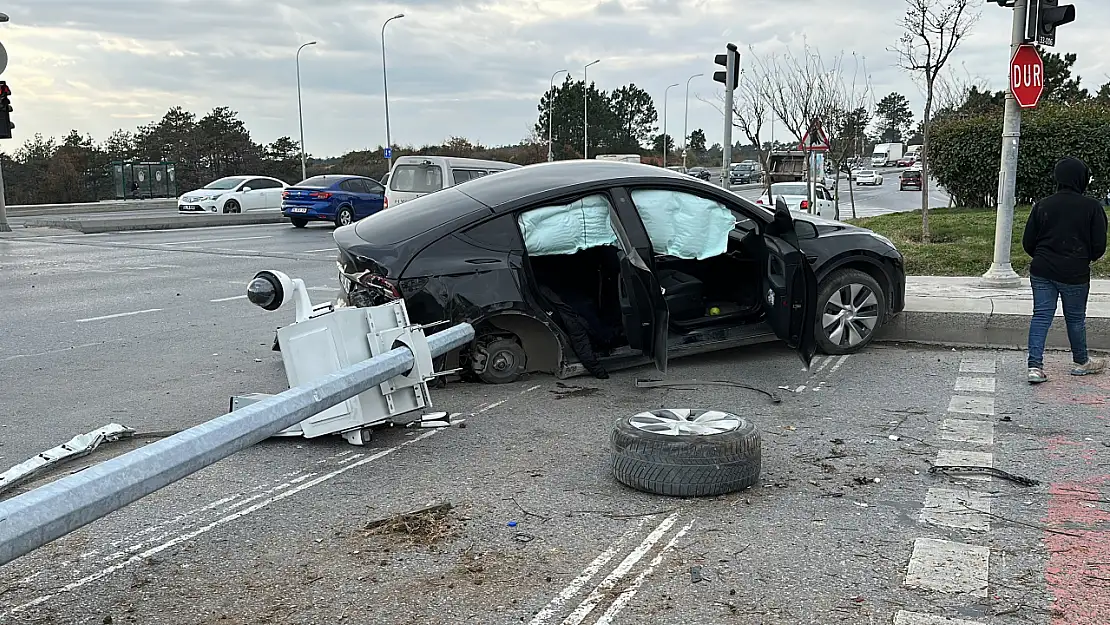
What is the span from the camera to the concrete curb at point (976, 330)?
8539 millimetres

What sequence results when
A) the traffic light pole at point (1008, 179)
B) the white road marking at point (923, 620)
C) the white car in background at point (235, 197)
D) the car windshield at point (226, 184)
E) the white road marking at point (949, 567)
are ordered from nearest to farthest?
the white road marking at point (923, 620), the white road marking at point (949, 567), the traffic light pole at point (1008, 179), the white car in background at point (235, 197), the car windshield at point (226, 184)

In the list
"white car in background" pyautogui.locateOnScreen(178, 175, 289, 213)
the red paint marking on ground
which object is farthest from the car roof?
"white car in background" pyautogui.locateOnScreen(178, 175, 289, 213)

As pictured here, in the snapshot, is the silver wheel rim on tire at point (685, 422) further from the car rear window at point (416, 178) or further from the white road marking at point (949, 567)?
the car rear window at point (416, 178)

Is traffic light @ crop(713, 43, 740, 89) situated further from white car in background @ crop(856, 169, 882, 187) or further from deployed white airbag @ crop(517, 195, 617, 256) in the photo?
white car in background @ crop(856, 169, 882, 187)

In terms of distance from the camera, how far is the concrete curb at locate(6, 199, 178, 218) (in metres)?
35.8

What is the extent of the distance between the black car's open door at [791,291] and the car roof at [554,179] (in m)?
0.86

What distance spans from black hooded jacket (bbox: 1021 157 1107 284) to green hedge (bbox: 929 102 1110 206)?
15615mm

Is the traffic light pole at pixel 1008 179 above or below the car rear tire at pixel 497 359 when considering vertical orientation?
above

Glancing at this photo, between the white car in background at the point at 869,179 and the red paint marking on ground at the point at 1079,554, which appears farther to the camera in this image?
the white car in background at the point at 869,179

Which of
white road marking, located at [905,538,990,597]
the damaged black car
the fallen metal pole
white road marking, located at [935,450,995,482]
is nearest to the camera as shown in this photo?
the fallen metal pole

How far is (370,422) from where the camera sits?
215 inches

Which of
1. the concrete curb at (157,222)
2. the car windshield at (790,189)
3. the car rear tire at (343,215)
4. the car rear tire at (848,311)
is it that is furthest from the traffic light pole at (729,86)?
the concrete curb at (157,222)

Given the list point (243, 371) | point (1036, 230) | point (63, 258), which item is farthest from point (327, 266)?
point (1036, 230)

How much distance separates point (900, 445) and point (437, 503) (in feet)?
8.80
